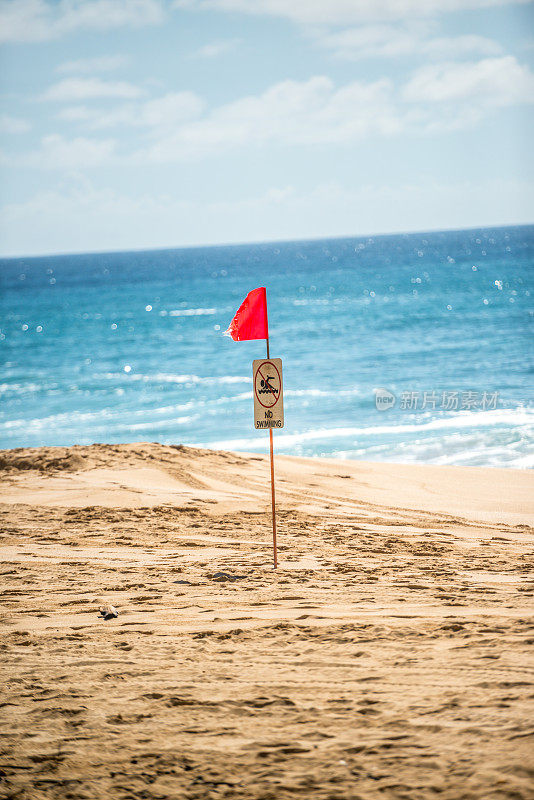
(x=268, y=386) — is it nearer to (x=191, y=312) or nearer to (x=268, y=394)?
(x=268, y=394)

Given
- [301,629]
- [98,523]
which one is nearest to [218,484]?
[98,523]

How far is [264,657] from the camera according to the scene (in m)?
4.32

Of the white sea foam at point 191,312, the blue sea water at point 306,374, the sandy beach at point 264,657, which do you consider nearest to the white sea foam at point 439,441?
the blue sea water at point 306,374

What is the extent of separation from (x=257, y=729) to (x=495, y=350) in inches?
1061

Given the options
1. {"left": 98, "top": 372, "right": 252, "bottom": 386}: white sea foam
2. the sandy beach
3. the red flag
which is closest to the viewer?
the sandy beach

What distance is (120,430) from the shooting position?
1962 centimetres

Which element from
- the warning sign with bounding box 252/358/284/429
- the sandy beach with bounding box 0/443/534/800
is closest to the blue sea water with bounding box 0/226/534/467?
the sandy beach with bounding box 0/443/534/800

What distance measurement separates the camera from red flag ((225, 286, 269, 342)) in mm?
6617

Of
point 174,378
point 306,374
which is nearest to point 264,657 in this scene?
point 306,374

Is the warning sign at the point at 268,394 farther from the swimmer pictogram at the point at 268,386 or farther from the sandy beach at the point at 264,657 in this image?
the sandy beach at the point at 264,657

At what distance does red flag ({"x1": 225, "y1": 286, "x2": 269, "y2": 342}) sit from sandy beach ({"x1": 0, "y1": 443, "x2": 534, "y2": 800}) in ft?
7.26

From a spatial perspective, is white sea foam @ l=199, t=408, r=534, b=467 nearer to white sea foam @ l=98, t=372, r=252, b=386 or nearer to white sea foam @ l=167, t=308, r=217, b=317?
white sea foam @ l=98, t=372, r=252, b=386

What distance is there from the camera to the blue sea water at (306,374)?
1761cm

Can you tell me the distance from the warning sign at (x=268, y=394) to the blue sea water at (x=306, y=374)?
9079mm
